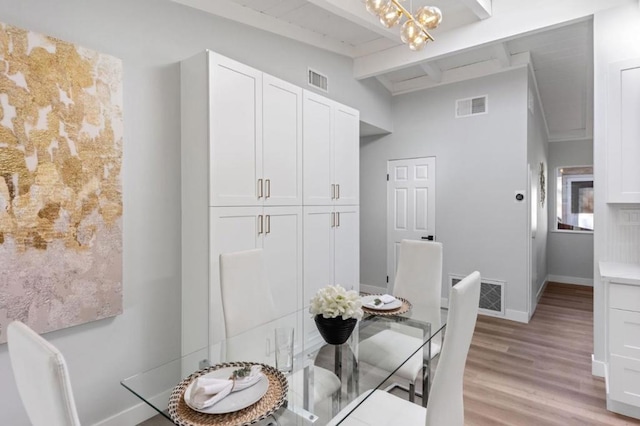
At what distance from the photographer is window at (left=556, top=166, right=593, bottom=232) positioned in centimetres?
609

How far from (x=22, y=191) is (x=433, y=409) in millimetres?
2153

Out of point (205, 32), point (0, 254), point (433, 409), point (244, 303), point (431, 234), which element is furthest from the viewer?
point (431, 234)

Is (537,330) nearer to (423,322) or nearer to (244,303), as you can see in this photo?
(423,322)

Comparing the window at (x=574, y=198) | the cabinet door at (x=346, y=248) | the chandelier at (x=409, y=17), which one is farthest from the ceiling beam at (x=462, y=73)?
the window at (x=574, y=198)

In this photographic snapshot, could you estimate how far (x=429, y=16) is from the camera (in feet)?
5.92

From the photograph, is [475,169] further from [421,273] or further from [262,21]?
[262,21]

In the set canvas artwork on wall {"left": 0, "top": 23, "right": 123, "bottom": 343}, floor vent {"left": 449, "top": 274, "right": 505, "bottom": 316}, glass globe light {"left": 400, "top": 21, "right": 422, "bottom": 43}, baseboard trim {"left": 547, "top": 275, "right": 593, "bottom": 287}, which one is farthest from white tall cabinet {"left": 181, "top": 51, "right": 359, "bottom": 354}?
baseboard trim {"left": 547, "top": 275, "right": 593, "bottom": 287}

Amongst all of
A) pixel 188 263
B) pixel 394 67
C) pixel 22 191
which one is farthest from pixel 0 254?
pixel 394 67

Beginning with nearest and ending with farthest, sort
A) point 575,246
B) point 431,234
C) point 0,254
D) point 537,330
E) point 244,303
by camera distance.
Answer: point 0,254, point 244,303, point 537,330, point 431,234, point 575,246

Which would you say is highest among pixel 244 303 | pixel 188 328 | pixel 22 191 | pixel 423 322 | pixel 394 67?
pixel 394 67

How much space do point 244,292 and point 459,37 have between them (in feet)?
10.3

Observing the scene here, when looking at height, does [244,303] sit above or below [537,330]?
above

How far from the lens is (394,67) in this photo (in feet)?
12.5

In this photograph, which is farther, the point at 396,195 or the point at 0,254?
the point at 396,195
